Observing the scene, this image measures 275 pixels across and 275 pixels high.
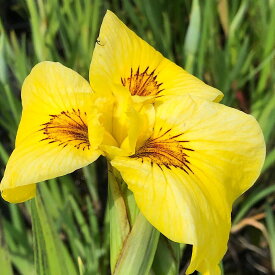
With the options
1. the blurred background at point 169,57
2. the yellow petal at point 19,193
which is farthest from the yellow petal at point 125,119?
the blurred background at point 169,57

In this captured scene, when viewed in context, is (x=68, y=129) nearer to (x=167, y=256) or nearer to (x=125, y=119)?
(x=125, y=119)

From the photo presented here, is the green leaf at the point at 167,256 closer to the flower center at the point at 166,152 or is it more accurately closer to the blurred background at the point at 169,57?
the flower center at the point at 166,152

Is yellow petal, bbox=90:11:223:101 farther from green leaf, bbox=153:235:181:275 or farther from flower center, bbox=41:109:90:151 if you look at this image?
green leaf, bbox=153:235:181:275

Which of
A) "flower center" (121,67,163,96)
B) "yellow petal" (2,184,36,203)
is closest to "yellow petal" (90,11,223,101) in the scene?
"flower center" (121,67,163,96)

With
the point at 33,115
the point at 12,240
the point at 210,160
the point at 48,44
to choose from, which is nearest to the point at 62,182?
the point at 12,240

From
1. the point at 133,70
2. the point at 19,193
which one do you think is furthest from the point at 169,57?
the point at 19,193

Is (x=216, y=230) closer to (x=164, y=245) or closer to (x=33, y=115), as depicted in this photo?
(x=164, y=245)
